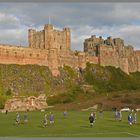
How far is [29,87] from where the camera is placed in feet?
Result: 304

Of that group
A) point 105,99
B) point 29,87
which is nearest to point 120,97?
point 105,99

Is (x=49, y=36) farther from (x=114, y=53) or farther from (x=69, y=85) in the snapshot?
(x=114, y=53)

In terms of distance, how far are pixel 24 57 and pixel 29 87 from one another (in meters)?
8.82

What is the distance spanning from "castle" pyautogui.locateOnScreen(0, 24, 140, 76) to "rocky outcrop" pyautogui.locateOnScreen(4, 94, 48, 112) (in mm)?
15779

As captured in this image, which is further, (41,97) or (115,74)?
(115,74)

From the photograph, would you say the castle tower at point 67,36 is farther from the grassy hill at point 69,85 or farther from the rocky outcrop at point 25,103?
the rocky outcrop at point 25,103

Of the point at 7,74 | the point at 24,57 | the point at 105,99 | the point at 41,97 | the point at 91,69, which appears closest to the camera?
the point at 105,99

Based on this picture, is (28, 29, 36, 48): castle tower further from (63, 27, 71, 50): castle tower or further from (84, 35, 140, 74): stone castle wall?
(84, 35, 140, 74): stone castle wall

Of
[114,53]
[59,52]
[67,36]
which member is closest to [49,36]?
[59,52]

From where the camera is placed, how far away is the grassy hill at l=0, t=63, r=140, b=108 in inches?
3167

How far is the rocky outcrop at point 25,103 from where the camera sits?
7794 cm

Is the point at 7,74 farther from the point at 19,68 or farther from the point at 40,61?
the point at 40,61

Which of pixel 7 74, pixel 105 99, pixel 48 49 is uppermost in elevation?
pixel 48 49

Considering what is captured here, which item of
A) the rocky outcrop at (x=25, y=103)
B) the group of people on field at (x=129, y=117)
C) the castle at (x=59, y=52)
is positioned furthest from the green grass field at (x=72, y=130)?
the castle at (x=59, y=52)
